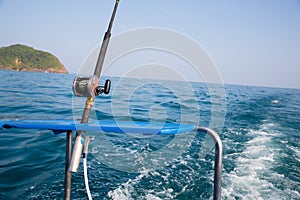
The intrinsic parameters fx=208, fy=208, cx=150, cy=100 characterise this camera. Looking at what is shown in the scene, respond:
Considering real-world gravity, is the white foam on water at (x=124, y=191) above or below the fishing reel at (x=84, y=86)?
below

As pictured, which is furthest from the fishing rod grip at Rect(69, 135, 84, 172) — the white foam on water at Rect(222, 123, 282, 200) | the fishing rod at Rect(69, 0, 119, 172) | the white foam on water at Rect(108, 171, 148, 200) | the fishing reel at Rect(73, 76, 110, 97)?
the white foam on water at Rect(222, 123, 282, 200)

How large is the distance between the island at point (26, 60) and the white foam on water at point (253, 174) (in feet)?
295

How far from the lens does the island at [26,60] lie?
80.6 metres

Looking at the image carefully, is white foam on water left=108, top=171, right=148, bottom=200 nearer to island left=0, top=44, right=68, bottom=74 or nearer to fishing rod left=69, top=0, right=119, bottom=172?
fishing rod left=69, top=0, right=119, bottom=172

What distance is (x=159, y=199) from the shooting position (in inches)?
99.4

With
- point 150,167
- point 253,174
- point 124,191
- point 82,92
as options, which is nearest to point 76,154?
point 82,92

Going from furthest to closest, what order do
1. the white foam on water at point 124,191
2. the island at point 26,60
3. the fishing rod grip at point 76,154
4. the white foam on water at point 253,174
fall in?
the island at point 26,60 < the white foam on water at point 253,174 < the white foam on water at point 124,191 < the fishing rod grip at point 76,154

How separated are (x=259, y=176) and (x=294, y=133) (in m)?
3.60

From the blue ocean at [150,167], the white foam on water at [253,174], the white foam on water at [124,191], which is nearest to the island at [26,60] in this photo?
the blue ocean at [150,167]

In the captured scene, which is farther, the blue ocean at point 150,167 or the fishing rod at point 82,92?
the blue ocean at point 150,167

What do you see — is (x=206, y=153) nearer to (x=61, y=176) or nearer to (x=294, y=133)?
(x=61, y=176)

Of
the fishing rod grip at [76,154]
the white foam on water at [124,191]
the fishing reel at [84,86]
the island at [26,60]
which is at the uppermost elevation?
the island at [26,60]

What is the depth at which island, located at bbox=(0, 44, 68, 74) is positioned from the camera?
80562mm

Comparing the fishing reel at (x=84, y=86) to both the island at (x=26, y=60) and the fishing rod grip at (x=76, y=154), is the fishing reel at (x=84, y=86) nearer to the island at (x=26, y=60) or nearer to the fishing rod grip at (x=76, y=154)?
the fishing rod grip at (x=76, y=154)
